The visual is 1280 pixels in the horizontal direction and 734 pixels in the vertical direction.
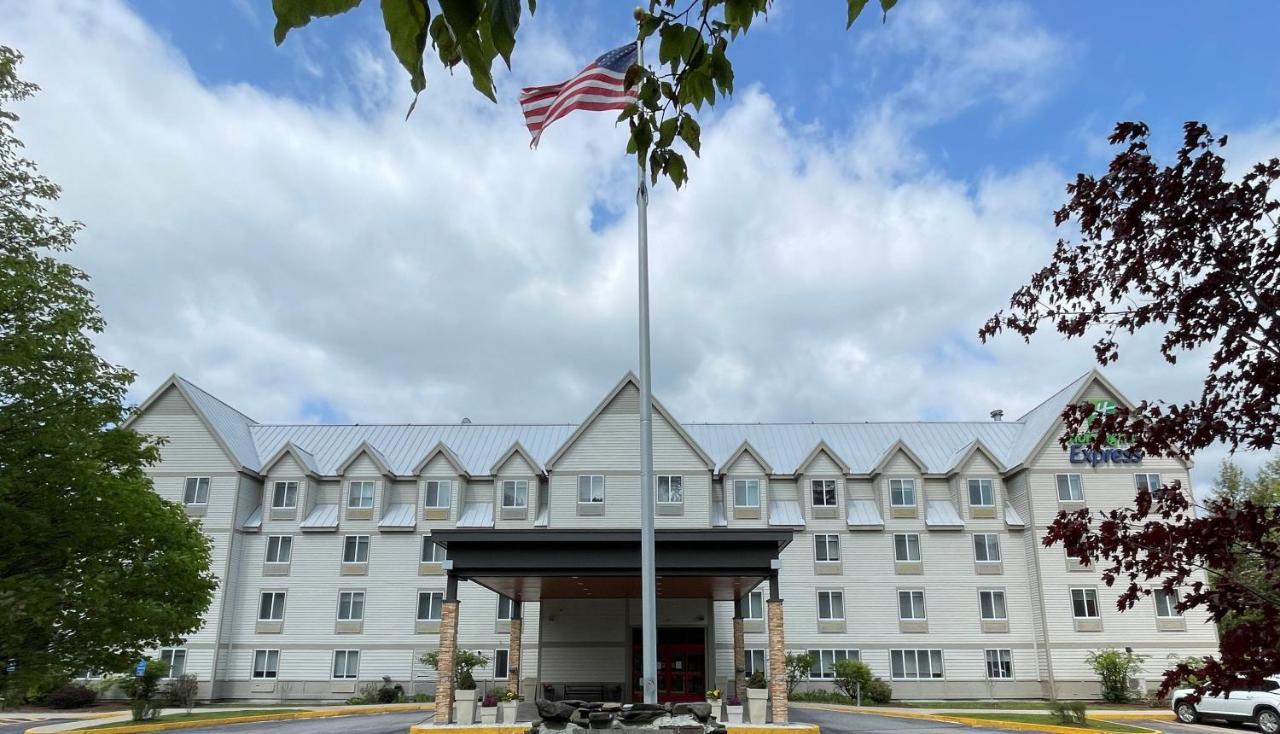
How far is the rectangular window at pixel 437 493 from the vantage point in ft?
145

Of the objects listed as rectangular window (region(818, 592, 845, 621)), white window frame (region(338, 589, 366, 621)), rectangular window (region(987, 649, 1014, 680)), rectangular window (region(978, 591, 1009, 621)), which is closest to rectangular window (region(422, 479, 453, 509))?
white window frame (region(338, 589, 366, 621))

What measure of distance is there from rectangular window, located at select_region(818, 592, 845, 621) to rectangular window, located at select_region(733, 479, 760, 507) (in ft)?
18.1

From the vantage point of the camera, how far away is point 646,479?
17969 millimetres

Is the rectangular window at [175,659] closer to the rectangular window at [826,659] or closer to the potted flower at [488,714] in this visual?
the potted flower at [488,714]

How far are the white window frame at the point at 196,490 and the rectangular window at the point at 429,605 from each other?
11.9 m

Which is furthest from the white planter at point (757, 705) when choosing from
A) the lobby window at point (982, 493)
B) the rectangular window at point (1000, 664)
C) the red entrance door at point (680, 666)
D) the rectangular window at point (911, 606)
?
the lobby window at point (982, 493)

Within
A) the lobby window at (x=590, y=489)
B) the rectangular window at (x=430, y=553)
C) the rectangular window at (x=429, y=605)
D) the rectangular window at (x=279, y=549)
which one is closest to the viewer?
the lobby window at (x=590, y=489)

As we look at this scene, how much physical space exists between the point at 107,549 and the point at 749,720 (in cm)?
1740

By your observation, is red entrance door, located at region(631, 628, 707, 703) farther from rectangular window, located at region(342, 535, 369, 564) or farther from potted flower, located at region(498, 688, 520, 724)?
rectangular window, located at region(342, 535, 369, 564)

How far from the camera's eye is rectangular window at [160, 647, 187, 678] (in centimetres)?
4022

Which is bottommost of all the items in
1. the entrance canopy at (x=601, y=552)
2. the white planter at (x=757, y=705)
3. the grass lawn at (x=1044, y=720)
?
the grass lawn at (x=1044, y=720)

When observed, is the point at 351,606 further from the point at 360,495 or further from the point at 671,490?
the point at 671,490

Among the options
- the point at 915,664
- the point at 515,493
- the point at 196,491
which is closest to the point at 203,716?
the point at 196,491

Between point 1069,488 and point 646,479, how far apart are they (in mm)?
32684
